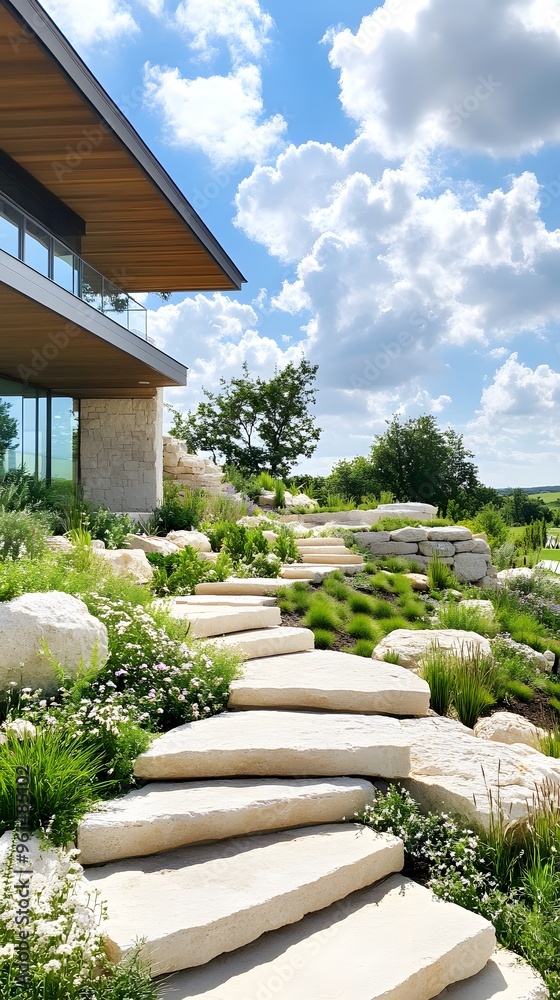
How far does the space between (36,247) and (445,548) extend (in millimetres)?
7270

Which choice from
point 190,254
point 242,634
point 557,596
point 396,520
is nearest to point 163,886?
point 242,634

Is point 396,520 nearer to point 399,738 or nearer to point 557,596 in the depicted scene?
point 557,596

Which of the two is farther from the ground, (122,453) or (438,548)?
(122,453)

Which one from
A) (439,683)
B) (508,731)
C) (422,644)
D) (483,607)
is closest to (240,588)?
(422,644)

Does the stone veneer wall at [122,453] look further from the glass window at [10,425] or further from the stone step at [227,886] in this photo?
the stone step at [227,886]

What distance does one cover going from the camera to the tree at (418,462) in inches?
1189

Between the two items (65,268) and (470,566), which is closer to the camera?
(65,268)

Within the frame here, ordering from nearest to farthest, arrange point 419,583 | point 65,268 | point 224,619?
point 224,619, point 419,583, point 65,268

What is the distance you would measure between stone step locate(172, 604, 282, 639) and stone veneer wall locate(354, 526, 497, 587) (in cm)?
490

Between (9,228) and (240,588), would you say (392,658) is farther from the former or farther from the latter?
(9,228)

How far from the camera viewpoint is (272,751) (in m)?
3.89

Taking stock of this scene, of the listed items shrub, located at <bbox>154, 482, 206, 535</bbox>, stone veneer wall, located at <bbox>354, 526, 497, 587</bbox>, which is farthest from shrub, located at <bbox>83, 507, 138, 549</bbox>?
stone veneer wall, located at <bbox>354, 526, 497, 587</bbox>

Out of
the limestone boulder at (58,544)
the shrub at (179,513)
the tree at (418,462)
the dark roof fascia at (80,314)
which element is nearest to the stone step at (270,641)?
the limestone boulder at (58,544)

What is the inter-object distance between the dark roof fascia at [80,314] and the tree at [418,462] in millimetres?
17907
